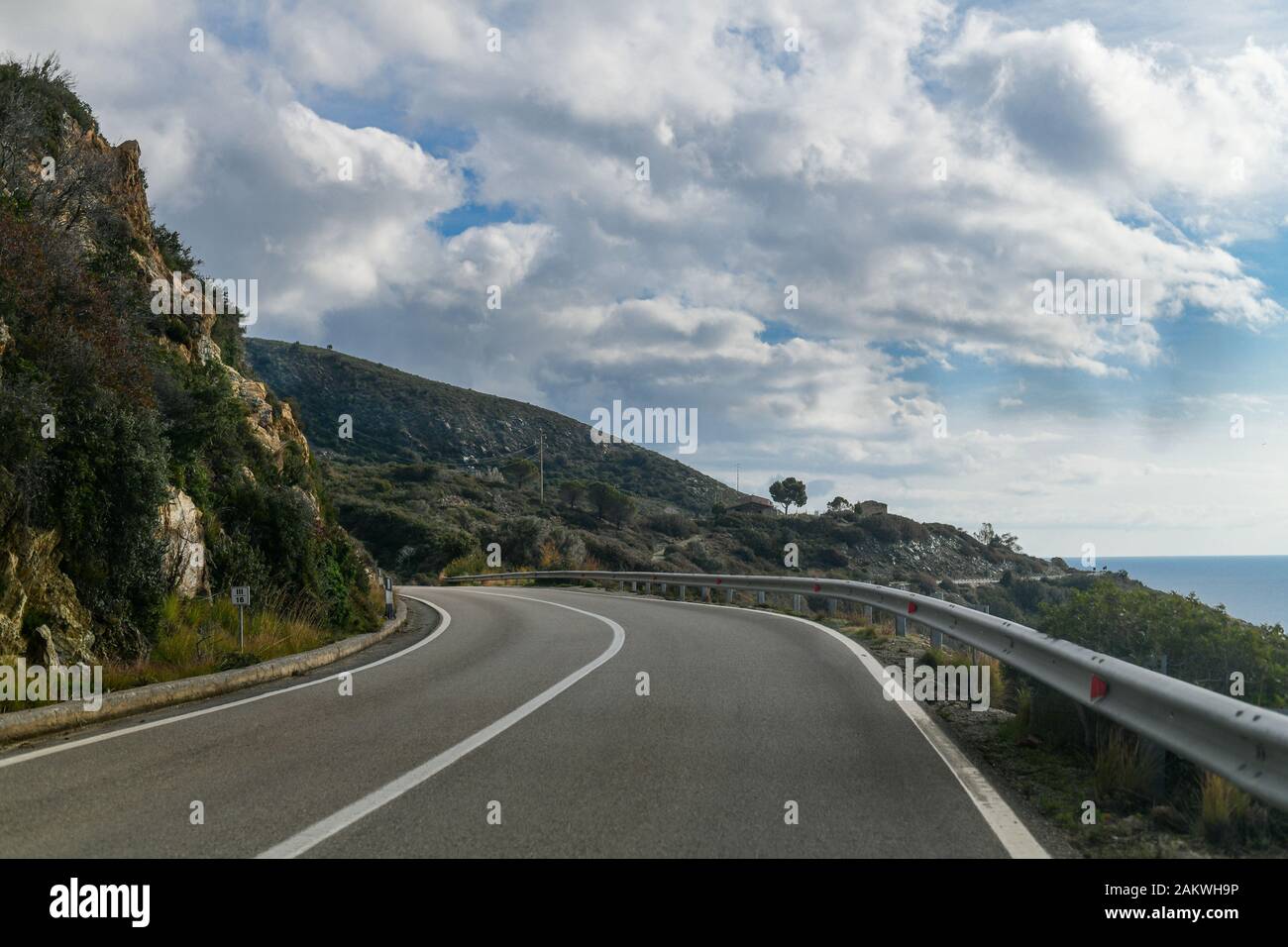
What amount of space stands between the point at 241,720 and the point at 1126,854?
7098mm

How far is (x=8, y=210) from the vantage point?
40.8 feet

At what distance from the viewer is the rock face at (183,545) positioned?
494 inches

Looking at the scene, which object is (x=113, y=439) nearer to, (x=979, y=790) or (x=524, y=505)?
(x=979, y=790)

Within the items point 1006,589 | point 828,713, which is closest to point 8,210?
point 828,713

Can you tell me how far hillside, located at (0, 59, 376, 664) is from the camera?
9.98 metres

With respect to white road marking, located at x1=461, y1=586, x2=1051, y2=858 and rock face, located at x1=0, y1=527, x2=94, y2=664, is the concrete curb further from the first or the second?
white road marking, located at x1=461, y1=586, x2=1051, y2=858

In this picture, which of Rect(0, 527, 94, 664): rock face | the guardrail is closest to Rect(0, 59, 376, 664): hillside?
Rect(0, 527, 94, 664): rock face

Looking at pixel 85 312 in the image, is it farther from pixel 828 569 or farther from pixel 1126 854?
pixel 828 569

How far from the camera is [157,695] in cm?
986

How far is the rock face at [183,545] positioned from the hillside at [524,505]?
10217mm

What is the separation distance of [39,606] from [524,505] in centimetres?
5867

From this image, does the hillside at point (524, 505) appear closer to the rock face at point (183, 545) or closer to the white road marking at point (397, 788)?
the rock face at point (183, 545)

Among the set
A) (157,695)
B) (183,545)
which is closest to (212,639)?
(183,545)


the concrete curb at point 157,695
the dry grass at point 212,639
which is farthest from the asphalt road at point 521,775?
the dry grass at point 212,639
